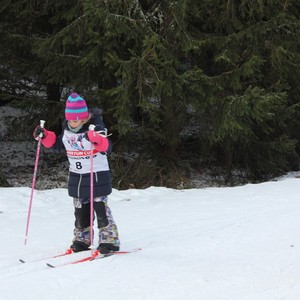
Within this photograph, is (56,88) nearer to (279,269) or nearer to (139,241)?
(139,241)

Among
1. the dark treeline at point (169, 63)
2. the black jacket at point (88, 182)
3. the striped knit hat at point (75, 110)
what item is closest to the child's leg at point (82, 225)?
the black jacket at point (88, 182)

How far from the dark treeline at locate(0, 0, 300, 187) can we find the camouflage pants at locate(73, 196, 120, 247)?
4.49 meters

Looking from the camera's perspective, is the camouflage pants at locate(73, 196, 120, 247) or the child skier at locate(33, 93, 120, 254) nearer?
the child skier at locate(33, 93, 120, 254)

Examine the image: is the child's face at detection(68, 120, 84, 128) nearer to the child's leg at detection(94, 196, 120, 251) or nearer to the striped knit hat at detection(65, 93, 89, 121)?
the striped knit hat at detection(65, 93, 89, 121)

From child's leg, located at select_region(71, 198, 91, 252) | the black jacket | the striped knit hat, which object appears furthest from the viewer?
child's leg, located at select_region(71, 198, 91, 252)

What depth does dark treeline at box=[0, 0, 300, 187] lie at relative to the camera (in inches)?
375

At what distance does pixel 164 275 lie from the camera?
14.2ft

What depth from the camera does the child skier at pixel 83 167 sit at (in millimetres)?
4941

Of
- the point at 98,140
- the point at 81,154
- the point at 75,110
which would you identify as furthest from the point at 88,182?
the point at 75,110

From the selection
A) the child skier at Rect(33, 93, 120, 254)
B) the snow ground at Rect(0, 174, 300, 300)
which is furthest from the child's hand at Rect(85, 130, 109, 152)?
the snow ground at Rect(0, 174, 300, 300)

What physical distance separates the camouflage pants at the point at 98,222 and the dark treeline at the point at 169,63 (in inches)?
177

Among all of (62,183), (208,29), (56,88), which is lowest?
(62,183)

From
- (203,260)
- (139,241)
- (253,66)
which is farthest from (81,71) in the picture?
(203,260)

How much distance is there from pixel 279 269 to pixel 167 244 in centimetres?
142
